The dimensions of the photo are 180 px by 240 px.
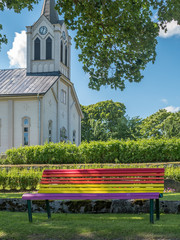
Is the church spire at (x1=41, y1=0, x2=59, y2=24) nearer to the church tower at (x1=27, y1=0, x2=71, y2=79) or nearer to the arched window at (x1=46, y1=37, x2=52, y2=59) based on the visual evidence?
the church tower at (x1=27, y1=0, x2=71, y2=79)

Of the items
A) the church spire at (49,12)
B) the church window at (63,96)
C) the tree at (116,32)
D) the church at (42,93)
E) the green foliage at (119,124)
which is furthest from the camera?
the green foliage at (119,124)

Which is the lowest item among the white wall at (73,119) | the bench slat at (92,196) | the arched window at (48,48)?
the bench slat at (92,196)

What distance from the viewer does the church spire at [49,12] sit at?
31517 millimetres

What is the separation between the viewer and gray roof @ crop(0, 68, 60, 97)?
27172 mm

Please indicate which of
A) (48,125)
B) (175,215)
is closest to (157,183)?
(175,215)

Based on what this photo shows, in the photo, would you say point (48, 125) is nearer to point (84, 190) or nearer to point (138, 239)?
point (84, 190)

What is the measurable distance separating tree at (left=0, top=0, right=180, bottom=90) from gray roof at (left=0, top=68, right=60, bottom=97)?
672 inches

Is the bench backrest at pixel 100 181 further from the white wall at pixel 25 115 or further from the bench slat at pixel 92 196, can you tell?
the white wall at pixel 25 115

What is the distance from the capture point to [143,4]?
9.02 m

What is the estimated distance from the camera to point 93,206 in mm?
6504

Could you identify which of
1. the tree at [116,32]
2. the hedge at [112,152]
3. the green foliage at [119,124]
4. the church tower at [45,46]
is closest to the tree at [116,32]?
the tree at [116,32]

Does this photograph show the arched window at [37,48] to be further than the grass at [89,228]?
Yes

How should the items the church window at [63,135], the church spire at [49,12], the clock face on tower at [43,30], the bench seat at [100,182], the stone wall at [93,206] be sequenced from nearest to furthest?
the bench seat at [100,182] → the stone wall at [93,206] → the church window at [63,135] → the clock face on tower at [43,30] → the church spire at [49,12]

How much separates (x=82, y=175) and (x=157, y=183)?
1.40 metres
